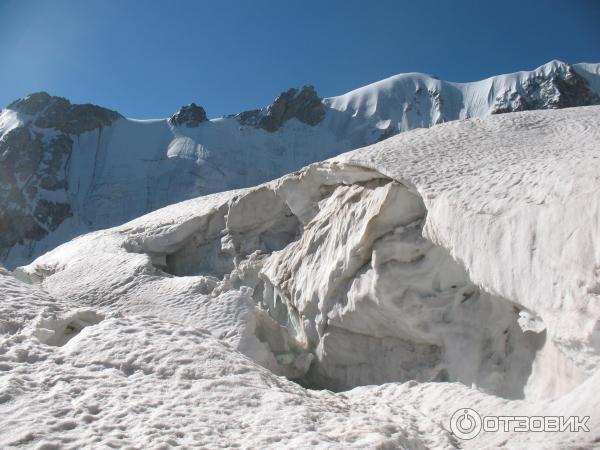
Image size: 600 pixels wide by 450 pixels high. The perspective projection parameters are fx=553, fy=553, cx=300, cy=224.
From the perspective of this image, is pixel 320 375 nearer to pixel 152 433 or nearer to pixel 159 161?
pixel 152 433

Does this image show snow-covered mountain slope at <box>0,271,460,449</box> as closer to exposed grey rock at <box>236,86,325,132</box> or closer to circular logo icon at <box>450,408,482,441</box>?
circular logo icon at <box>450,408,482,441</box>

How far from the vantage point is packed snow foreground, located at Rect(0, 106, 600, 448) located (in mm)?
3580

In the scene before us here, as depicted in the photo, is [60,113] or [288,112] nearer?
[60,113]

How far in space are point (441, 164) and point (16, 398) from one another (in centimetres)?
542

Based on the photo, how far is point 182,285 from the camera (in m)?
8.73

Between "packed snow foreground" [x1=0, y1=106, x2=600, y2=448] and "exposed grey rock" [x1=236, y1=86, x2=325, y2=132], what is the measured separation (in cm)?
4945

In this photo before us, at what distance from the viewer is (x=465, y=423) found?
4531 mm

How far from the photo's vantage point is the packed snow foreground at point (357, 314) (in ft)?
11.7

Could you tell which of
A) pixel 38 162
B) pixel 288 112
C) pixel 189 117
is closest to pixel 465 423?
pixel 38 162

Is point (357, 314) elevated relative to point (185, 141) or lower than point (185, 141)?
lower

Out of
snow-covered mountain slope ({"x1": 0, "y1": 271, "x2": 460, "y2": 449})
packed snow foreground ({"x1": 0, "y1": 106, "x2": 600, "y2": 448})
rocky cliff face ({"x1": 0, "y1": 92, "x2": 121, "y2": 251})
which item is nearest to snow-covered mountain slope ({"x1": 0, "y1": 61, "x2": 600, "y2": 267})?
rocky cliff face ({"x1": 0, "y1": 92, "x2": 121, "y2": 251})

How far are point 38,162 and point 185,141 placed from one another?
12.6 metres

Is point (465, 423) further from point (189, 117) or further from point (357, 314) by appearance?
point (189, 117)

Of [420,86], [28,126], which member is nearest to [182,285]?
[28,126]
